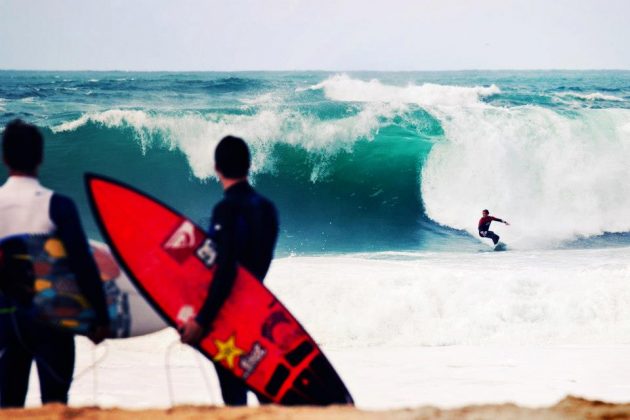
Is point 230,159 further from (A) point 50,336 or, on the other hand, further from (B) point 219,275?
(A) point 50,336

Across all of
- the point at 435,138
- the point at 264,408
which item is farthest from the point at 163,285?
the point at 435,138

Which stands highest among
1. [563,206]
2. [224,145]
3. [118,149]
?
[224,145]

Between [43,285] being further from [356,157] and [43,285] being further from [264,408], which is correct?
[356,157]

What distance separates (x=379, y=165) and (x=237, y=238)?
411 inches

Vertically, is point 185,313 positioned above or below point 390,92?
below

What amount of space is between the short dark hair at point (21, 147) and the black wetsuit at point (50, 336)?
6.6 inches

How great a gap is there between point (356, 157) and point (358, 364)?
27.4 feet

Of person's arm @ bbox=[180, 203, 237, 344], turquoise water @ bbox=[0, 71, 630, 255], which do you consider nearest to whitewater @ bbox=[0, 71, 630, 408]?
turquoise water @ bbox=[0, 71, 630, 255]

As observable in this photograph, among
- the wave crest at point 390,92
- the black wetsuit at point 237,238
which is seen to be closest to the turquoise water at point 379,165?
the wave crest at point 390,92

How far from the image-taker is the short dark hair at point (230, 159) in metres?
2.56

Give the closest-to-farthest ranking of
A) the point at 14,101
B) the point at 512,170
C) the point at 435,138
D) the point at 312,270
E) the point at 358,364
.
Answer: the point at 358,364 < the point at 312,270 < the point at 512,170 < the point at 435,138 < the point at 14,101

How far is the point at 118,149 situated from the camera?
1218 centimetres

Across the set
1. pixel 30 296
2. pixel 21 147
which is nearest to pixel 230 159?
pixel 21 147

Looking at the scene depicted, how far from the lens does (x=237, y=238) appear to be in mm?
2533
